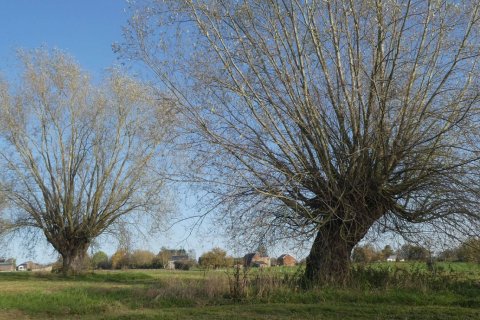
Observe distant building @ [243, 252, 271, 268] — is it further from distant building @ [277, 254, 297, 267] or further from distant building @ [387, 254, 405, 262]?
distant building @ [387, 254, 405, 262]

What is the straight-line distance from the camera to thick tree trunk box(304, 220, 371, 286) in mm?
14656

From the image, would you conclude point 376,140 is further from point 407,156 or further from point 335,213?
point 335,213

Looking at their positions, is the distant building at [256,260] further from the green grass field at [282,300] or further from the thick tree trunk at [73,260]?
the thick tree trunk at [73,260]

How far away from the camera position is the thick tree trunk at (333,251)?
1466 cm

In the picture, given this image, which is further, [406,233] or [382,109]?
[406,233]

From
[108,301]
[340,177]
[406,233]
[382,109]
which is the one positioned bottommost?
[108,301]

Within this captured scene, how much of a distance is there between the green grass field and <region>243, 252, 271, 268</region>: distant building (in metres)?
0.45

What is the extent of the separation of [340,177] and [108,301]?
6.94m

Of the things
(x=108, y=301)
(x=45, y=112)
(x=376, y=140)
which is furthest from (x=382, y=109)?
(x=45, y=112)

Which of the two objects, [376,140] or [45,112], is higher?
[45,112]

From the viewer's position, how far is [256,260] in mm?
15969

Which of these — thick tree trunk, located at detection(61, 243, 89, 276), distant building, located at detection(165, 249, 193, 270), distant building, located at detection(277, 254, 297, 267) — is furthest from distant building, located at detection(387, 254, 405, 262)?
thick tree trunk, located at detection(61, 243, 89, 276)

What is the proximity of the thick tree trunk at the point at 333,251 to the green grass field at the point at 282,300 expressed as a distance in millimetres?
516

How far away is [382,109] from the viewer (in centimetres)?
1341
